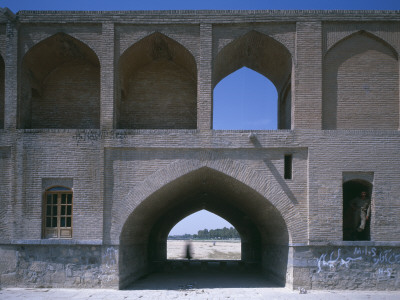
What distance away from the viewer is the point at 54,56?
1210cm

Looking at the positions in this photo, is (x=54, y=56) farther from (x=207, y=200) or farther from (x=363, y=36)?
(x=363, y=36)

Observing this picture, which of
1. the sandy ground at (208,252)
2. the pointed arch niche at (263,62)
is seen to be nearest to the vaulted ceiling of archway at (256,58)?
the pointed arch niche at (263,62)

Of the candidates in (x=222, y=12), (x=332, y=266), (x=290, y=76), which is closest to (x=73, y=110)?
(x=222, y=12)

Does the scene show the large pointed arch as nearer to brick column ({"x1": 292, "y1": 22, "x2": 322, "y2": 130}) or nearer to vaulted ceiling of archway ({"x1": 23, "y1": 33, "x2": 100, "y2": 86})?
brick column ({"x1": 292, "y1": 22, "x2": 322, "y2": 130})

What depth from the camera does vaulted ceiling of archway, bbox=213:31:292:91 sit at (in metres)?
11.5

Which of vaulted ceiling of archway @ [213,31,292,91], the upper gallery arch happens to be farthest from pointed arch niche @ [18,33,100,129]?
the upper gallery arch

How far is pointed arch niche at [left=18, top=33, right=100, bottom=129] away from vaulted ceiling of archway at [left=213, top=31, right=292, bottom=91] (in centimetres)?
351

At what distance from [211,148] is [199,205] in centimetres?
686

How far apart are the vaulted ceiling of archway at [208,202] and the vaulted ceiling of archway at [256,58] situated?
9.23 feet

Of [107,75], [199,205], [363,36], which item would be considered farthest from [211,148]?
[199,205]

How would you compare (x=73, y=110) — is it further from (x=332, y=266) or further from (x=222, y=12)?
(x=332, y=266)

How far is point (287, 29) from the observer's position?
444 inches

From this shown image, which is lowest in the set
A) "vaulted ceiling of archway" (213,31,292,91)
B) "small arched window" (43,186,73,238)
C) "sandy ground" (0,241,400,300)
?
"sandy ground" (0,241,400,300)

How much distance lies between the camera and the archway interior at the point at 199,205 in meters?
11.3
